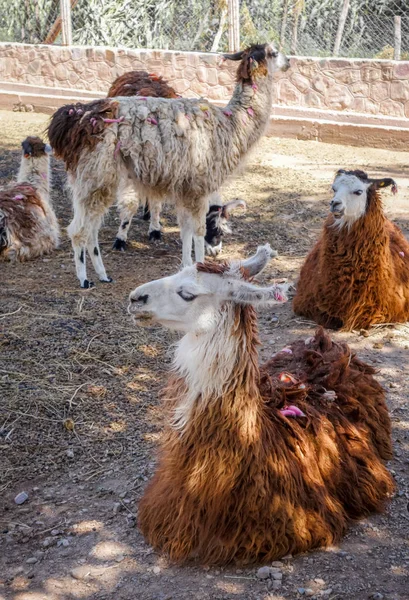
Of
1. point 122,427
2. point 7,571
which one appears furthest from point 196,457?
point 122,427

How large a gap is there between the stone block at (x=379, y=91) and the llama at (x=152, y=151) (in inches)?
186

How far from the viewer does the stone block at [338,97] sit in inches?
472

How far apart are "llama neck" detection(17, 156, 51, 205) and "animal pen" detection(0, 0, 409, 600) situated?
0.53 meters

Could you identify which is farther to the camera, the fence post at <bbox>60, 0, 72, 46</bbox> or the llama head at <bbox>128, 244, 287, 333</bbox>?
the fence post at <bbox>60, 0, 72, 46</bbox>

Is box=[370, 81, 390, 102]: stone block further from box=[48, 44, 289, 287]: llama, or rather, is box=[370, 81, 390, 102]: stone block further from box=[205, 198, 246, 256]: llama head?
box=[205, 198, 246, 256]: llama head

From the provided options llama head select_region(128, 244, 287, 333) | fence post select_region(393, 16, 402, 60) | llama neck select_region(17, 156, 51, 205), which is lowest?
llama neck select_region(17, 156, 51, 205)

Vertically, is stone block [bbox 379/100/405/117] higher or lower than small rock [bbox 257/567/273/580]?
higher

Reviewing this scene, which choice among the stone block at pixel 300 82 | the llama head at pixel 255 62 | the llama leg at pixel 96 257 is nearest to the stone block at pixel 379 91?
the stone block at pixel 300 82

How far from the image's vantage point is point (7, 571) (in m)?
3.40

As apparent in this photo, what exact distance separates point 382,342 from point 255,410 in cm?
267

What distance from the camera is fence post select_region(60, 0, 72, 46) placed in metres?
14.8

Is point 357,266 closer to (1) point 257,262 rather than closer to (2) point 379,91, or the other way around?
(1) point 257,262

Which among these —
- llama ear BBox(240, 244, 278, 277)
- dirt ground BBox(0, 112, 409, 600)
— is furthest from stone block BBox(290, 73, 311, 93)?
llama ear BBox(240, 244, 278, 277)

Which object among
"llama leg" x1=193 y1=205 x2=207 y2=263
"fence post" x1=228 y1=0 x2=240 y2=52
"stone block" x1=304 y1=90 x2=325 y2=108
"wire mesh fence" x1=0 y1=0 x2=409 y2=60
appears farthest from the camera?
"fence post" x1=228 y1=0 x2=240 y2=52
